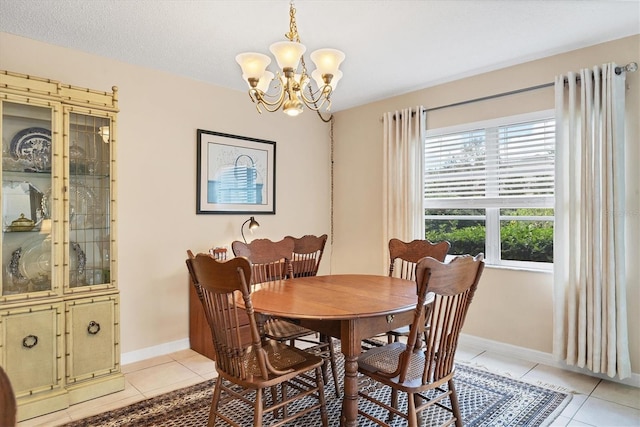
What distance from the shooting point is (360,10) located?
2418mm

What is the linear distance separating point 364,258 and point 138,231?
239 centimetres

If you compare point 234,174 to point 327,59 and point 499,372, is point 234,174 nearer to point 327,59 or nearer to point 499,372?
point 327,59

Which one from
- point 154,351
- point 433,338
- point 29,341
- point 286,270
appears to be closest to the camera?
point 433,338

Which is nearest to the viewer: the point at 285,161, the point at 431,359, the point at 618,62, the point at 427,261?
the point at 427,261

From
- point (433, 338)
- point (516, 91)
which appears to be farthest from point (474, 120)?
point (433, 338)

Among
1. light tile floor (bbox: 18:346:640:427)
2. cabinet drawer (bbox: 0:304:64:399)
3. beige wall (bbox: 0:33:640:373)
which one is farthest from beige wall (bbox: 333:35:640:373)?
cabinet drawer (bbox: 0:304:64:399)

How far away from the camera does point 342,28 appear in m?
2.65

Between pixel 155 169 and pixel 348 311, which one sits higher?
pixel 155 169

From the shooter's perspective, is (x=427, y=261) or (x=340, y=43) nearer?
(x=427, y=261)

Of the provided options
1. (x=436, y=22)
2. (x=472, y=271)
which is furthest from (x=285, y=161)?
(x=472, y=271)

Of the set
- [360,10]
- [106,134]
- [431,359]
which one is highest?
[360,10]

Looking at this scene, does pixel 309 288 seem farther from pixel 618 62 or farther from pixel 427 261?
pixel 618 62

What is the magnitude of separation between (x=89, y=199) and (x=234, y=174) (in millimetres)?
1439

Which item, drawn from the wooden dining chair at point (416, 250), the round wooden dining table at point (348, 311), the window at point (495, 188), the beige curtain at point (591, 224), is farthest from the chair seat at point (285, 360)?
the window at point (495, 188)
